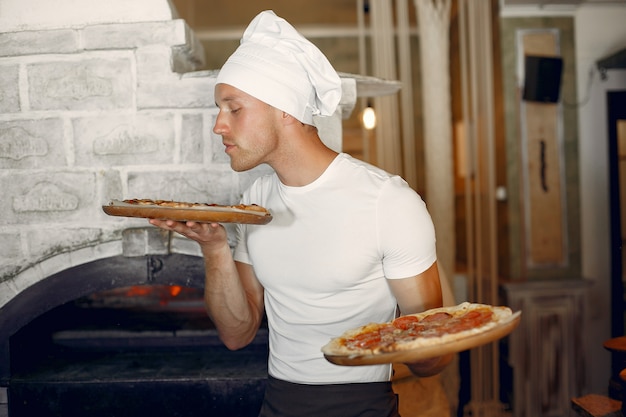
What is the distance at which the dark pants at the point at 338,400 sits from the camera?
1521mm

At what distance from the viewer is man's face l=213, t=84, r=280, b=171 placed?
1577mm

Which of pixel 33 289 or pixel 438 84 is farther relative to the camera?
pixel 438 84

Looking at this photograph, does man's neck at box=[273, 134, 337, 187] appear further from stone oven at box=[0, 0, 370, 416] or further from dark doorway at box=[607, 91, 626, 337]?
dark doorway at box=[607, 91, 626, 337]

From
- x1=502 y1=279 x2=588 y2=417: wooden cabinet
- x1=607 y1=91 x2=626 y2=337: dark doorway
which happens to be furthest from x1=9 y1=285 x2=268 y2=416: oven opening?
x1=607 y1=91 x2=626 y2=337: dark doorway

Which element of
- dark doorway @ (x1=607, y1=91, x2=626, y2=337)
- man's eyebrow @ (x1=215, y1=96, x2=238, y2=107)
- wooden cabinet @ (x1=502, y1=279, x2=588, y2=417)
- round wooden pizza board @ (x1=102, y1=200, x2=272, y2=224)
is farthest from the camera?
dark doorway @ (x1=607, y1=91, x2=626, y2=337)

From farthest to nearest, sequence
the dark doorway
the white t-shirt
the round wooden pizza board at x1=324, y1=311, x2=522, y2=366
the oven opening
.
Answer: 1. the dark doorway
2. the oven opening
3. the white t-shirt
4. the round wooden pizza board at x1=324, y1=311, x2=522, y2=366

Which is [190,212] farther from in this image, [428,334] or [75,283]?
[75,283]

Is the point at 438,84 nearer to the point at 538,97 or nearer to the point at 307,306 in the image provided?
the point at 538,97

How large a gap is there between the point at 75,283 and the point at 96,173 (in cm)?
46

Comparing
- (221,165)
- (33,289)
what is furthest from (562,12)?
(33,289)

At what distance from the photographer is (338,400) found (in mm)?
1527

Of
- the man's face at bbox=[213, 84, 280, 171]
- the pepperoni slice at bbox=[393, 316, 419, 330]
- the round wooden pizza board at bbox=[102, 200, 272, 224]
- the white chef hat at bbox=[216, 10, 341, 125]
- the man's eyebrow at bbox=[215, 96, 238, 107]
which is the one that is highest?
the white chef hat at bbox=[216, 10, 341, 125]

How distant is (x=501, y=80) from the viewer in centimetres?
Result: 449

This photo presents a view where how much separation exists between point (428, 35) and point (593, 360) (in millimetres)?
3283
